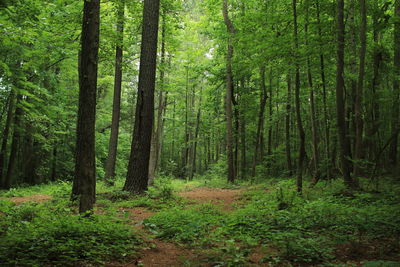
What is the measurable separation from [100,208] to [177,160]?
118 feet

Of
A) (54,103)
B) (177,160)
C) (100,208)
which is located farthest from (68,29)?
(177,160)

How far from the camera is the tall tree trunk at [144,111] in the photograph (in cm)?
931

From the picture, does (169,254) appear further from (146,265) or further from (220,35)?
(220,35)

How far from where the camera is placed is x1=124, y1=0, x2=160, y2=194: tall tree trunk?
9312 millimetres

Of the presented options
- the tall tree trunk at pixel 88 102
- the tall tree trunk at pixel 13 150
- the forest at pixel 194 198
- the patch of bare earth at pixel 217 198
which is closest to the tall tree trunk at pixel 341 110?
the forest at pixel 194 198

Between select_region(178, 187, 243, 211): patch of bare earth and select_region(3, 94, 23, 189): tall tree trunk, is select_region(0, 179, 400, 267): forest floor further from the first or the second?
select_region(3, 94, 23, 189): tall tree trunk

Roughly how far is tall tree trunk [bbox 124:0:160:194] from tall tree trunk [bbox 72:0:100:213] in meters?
3.29

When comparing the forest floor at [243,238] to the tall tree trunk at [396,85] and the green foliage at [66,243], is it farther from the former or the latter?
the tall tree trunk at [396,85]

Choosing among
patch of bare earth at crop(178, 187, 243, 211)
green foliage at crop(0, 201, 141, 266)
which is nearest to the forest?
green foliage at crop(0, 201, 141, 266)

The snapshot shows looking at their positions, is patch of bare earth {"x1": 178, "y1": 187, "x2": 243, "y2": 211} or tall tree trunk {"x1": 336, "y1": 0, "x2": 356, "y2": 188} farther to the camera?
patch of bare earth {"x1": 178, "y1": 187, "x2": 243, "y2": 211}

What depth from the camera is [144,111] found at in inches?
372

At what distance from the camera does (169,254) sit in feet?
14.2

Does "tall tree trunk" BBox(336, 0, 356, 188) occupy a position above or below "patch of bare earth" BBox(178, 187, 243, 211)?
above

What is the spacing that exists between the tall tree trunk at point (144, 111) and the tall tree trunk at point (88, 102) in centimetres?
329
